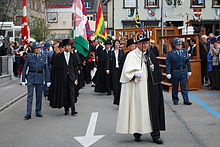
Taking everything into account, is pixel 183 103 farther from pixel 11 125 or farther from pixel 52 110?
pixel 11 125

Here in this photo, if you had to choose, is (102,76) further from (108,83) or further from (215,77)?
(215,77)

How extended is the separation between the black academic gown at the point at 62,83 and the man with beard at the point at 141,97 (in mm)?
3347

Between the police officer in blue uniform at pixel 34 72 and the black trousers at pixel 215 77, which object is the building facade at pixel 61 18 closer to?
the black trousers at pixel 215 77

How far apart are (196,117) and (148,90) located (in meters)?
3.06

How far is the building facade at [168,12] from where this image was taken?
42.1 metres

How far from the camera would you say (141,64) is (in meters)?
7.04

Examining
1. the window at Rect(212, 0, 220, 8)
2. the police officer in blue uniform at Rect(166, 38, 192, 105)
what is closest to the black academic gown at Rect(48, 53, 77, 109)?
the police officer in blue uniform at Rect(166, 38, 192, 105)

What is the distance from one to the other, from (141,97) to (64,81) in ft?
12.2

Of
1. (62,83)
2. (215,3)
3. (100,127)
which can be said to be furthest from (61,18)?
(100,127)

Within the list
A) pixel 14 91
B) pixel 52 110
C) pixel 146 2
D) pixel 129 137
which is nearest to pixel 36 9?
pixel 146 2

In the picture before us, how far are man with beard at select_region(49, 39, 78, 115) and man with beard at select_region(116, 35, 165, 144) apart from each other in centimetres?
334

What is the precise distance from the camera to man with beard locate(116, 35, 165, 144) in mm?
6863

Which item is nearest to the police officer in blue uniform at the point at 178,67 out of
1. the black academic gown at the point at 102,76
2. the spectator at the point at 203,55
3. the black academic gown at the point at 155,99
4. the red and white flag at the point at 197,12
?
the black academic gown at the point at 102,76

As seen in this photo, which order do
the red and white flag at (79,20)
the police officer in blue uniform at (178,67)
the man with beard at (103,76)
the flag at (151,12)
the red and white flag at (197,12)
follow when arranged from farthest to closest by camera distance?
1. the flag at (151,12)
2. the red and white flag at (197,12)
3. the man with beard at (103,76)
4. the red and white flag at (79,20)
5. the police officer in blue uniform at (178,67)
